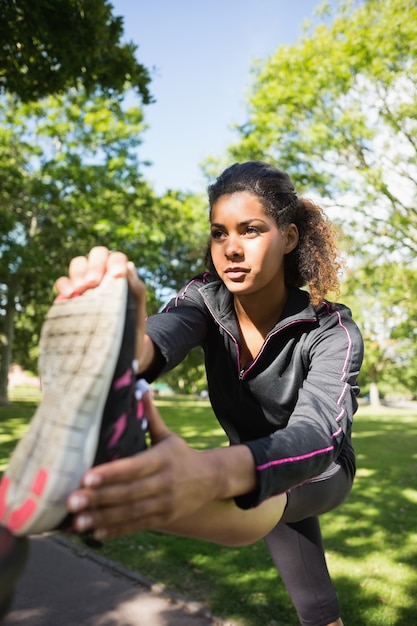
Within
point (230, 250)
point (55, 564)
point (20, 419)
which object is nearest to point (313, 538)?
point (230, 250)

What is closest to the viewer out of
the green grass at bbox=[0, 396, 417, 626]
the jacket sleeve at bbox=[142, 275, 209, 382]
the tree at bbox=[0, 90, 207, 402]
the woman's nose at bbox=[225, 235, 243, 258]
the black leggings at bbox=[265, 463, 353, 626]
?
the jacket sleeve at bbox=[142, 275, 209, 382]

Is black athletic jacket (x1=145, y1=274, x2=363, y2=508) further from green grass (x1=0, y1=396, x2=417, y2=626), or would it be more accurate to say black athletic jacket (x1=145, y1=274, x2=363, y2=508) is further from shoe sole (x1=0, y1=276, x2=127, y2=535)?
green grass (x1=0, y1=396, x2=417, y2=626)

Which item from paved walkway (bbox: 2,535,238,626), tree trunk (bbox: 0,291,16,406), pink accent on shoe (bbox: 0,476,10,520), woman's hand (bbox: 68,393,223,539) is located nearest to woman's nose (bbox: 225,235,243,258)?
woman's hand (bbox: 68,393,223,539)

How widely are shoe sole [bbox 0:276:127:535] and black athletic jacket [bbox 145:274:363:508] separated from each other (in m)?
0.45

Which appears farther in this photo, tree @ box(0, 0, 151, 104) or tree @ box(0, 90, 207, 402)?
tree @ box(0, 90, 207, 402)

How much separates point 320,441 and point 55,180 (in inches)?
507

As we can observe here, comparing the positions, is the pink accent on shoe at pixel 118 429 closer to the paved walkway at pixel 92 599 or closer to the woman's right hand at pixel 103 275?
the woman's right hand at pixel 103 275

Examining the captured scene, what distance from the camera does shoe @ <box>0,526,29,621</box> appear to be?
0.89 metres

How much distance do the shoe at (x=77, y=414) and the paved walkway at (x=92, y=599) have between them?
9.41ft

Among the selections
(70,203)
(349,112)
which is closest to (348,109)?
(349,112)

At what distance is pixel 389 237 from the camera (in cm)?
1216

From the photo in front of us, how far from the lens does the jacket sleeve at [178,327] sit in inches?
67.1

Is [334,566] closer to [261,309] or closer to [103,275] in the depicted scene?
[261,309]

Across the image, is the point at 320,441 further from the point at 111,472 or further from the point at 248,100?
the point at 248,100
